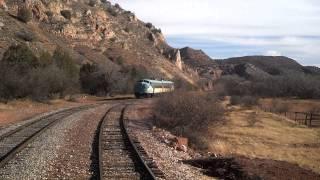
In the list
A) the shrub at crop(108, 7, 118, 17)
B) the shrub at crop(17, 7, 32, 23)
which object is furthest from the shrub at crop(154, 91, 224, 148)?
the shrub at crop(108, 7, 118, 17)

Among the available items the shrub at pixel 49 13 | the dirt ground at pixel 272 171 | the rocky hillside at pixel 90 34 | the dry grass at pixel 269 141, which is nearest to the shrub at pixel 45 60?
the rocky hillside at pixel 90 34

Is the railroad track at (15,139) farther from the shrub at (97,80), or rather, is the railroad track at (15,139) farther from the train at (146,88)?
the shrub at (97,80)

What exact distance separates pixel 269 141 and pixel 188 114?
6.96 m

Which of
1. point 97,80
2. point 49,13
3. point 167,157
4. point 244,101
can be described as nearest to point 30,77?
point 97,80

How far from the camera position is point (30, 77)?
5056cm

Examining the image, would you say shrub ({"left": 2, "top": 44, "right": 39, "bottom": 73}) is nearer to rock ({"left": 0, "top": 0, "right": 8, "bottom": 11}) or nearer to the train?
the train

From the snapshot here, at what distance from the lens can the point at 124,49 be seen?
390ft

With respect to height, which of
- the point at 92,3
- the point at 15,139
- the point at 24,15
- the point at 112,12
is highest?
A: the point at 92,3

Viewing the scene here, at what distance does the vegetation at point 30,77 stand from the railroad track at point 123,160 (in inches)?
1020

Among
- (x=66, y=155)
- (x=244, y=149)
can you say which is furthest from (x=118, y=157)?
(x=244, y=149)

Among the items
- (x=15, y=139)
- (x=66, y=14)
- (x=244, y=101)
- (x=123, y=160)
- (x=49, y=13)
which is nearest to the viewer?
(x=123, y=160)

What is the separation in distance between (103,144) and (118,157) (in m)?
3.09

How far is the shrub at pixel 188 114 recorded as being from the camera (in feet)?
96.7

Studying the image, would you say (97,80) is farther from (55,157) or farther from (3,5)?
(55,157)
